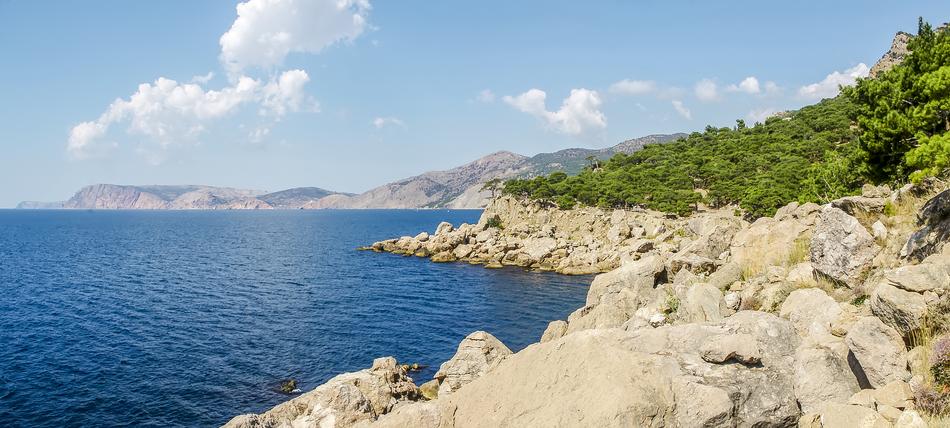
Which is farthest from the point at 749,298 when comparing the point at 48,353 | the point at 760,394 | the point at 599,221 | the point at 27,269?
the point at 27,269

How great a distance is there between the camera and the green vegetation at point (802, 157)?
16078 mm

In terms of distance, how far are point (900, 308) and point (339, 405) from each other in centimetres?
2057

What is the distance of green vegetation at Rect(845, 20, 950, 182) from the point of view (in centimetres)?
1346

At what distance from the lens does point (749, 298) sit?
17.2m

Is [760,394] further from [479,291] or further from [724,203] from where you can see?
[724,203]

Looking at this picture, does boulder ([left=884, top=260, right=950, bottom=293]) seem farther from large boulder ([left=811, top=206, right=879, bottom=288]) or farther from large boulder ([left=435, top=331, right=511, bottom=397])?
large boulder ([left=435, top=331, right=511, bottom=397])

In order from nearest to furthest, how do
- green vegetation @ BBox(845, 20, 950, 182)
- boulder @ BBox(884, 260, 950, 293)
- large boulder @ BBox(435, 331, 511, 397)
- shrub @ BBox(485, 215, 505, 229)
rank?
1. boulder @ BBox(884, 260, 950, 293)
2. green vegetation @ BBox(845, 20, 950, 182)
3. large boulder @ BBox(435, 331, 511, 397)
4. shrub @ BBox(485, 215, 505, 229)

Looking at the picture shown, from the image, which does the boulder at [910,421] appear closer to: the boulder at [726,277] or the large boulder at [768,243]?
the boulder at [726,277]

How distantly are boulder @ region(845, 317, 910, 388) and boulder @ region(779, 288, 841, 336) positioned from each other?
148cm

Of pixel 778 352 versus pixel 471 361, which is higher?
pixel 778 352

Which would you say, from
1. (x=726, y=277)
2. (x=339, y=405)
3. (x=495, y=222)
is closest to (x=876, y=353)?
(x=726, y=277)

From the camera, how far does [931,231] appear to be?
45.5 ft

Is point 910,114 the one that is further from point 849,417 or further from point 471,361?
point 471,361

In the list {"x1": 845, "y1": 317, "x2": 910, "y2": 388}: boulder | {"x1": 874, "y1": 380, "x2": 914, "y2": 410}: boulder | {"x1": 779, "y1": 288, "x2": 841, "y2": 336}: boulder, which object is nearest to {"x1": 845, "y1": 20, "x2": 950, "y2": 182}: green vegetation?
{"x1": 779, "y1": 288, "x2": 841, "y2": 336}: boulder
